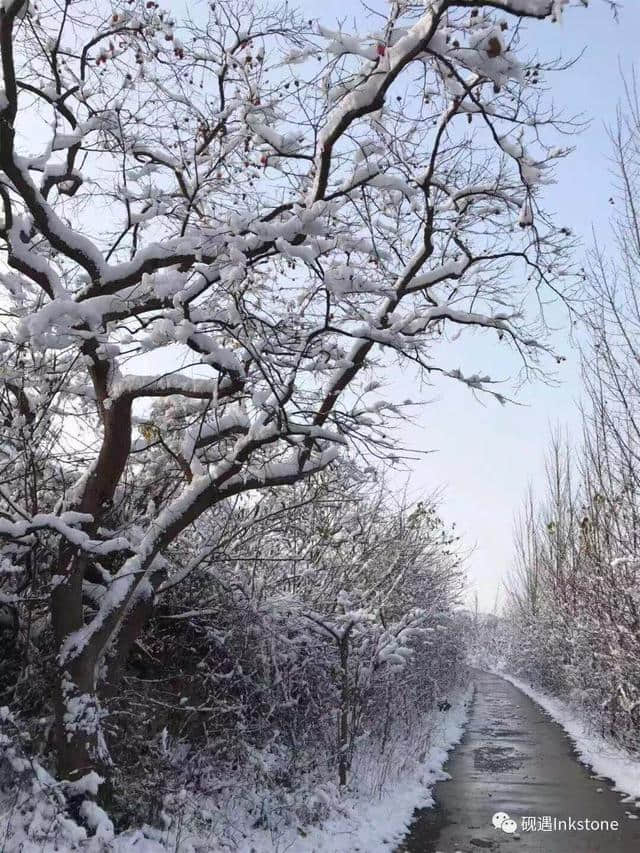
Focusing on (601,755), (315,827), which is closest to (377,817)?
(315,827)

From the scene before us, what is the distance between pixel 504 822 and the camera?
28.2ft

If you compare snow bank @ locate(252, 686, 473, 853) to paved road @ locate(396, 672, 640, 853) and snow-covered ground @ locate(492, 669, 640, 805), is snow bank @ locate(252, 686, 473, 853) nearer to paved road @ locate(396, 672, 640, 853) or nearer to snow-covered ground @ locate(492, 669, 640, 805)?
paved road @ locate(396, 672, 640, 853)

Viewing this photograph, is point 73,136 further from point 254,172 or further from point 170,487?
point 170,487

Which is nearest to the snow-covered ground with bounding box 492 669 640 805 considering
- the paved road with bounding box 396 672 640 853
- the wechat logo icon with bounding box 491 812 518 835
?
the paved road with bounding box 396 672 640 853

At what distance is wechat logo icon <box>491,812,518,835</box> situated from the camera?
836cm

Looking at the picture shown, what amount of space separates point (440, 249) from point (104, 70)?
3560mm

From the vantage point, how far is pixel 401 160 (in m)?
6.28

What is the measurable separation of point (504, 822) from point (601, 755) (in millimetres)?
5976

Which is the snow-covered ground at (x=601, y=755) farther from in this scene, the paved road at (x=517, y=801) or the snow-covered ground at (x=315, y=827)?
the snow-covered ground at (x=315, y=827)

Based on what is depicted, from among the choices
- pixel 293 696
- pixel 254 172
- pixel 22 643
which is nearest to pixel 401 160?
pixel 254 172

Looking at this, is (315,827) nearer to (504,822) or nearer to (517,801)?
(504,822)

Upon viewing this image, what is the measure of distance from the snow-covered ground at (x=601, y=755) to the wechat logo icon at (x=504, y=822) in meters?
2.16

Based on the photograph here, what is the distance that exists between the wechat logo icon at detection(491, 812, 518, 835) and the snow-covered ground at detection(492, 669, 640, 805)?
2156 mm

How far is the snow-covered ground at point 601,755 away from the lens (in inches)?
429
